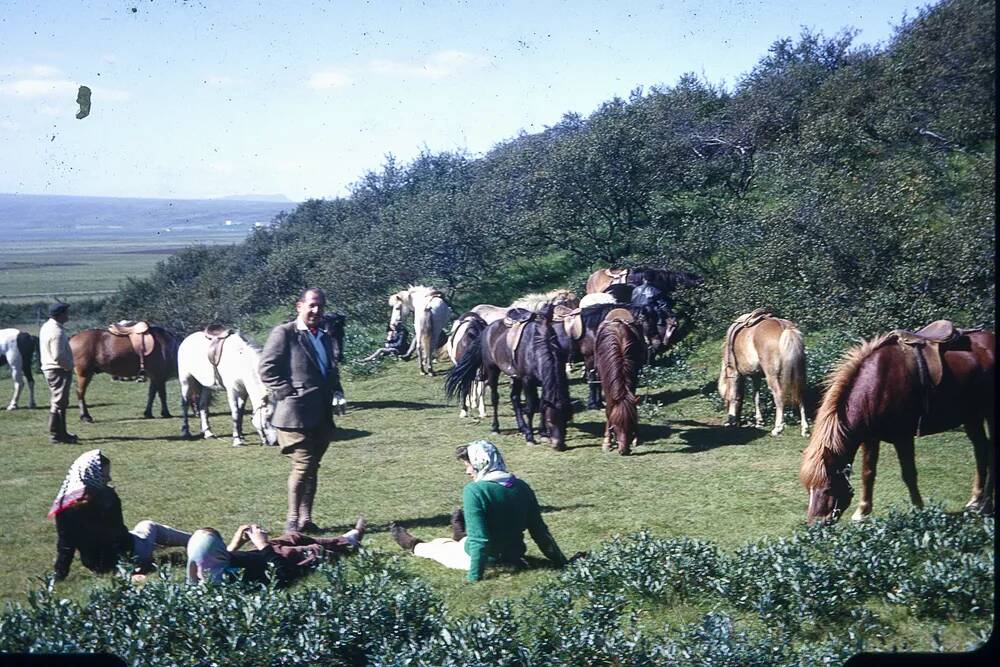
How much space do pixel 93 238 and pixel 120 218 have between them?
103 centimetres

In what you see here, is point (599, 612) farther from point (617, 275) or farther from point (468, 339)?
point (617, 275)

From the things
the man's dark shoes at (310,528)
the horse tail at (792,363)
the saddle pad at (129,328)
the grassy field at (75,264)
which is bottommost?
the man's dark shoes at (310,528)

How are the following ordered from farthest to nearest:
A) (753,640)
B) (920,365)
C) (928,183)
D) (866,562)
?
(928,183) < (920,365) < (866,562) < (753,640)

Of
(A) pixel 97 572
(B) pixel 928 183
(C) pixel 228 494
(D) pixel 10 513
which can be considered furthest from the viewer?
(B) pixel 928 183

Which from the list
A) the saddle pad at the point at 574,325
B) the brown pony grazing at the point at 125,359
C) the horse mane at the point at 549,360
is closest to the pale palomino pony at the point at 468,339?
the saddle pad at the point at 574,325

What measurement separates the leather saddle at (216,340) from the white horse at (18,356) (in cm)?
451

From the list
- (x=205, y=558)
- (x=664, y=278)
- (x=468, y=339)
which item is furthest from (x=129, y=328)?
(x=205, y=558)

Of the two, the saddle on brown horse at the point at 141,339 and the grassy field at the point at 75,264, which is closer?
the saddle on brown horse at the point at 141,339

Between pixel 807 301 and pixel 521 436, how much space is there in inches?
152

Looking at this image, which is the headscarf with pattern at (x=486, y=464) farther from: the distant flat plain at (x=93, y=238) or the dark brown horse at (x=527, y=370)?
the distant flat plain at (x=93, y=238)

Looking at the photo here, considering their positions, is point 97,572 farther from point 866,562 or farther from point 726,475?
point 726,475

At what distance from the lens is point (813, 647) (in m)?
4.94

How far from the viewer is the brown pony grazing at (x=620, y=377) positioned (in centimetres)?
1032

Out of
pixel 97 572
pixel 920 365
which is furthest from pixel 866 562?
pixel 97 572
